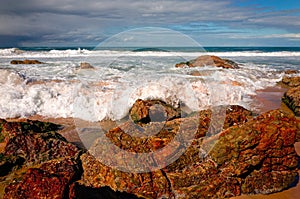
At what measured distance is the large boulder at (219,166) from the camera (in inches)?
132

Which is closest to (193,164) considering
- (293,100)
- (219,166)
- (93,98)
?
(219,166)

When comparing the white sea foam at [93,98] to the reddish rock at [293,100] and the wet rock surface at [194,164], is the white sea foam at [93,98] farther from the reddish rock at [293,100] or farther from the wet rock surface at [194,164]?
the wet rock surface at [194,164]

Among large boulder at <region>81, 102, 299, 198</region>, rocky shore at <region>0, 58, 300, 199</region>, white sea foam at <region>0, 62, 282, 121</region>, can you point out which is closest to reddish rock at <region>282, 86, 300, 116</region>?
white sea foam at <region>0, 62, 282, 121</region>

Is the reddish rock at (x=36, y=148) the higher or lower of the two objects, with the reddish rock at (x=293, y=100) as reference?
lower

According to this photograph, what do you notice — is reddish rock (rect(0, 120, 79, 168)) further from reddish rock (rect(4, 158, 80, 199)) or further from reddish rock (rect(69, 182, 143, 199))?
reddish rock (rect(4, 158, 80, 199))

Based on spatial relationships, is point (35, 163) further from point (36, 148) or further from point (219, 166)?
point (219, 166)

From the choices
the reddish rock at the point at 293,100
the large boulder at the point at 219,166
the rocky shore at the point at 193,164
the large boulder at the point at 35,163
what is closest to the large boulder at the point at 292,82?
the reddish rock at the point at 293,100

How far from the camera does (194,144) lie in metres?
3.82

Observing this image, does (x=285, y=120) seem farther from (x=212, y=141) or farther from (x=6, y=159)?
(x=6, y=159)

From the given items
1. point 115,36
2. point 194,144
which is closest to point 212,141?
point 194,144

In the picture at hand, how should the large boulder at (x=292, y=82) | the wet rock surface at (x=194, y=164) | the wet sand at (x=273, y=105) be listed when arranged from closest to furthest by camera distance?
the wet rock surface at (x=194, y=164) → the wet sand at (x=273, y=105) → the large boulder at (x=292, y=82)

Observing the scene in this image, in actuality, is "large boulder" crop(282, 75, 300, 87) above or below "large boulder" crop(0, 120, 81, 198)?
above

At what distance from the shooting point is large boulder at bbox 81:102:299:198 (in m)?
3.35

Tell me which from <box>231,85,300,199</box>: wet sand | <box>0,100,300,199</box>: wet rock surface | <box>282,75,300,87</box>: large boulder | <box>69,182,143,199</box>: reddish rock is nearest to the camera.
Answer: <box>69,182,143,199</box>: reddish rock
